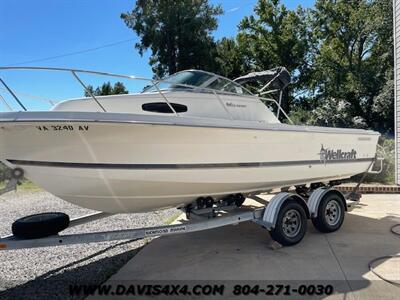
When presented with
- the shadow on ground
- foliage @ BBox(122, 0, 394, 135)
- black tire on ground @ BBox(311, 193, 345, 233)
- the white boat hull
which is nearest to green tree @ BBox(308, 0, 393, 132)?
foliage @ BBox(122, 0, 394, 135)

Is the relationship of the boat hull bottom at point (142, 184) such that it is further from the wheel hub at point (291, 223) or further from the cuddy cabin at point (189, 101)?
the cuddy cabin at point (189, 101)

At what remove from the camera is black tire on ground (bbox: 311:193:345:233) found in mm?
6207

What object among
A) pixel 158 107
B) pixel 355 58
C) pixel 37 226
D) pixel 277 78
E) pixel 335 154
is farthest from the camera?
pixel 355 58

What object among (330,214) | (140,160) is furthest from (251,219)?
(140,160)

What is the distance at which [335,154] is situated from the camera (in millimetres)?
6801

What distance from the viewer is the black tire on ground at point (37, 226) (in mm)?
4371

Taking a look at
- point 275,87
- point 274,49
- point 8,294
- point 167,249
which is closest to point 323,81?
point 274,49

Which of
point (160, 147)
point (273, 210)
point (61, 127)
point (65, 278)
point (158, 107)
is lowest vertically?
point (65, 278)

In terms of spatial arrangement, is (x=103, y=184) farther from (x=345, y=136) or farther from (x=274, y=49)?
(x=274, y=49)

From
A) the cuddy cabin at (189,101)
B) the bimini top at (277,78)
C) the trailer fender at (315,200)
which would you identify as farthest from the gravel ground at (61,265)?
the bimini top at (277,78)

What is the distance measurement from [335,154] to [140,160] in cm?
354

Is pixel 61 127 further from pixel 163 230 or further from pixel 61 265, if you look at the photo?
pixel 61 265

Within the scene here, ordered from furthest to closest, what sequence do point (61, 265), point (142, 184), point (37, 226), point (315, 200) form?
point (315, 200)
point (61, 265)
point (142, 184)
point (37, 226)

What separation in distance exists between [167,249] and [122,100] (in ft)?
6.79
